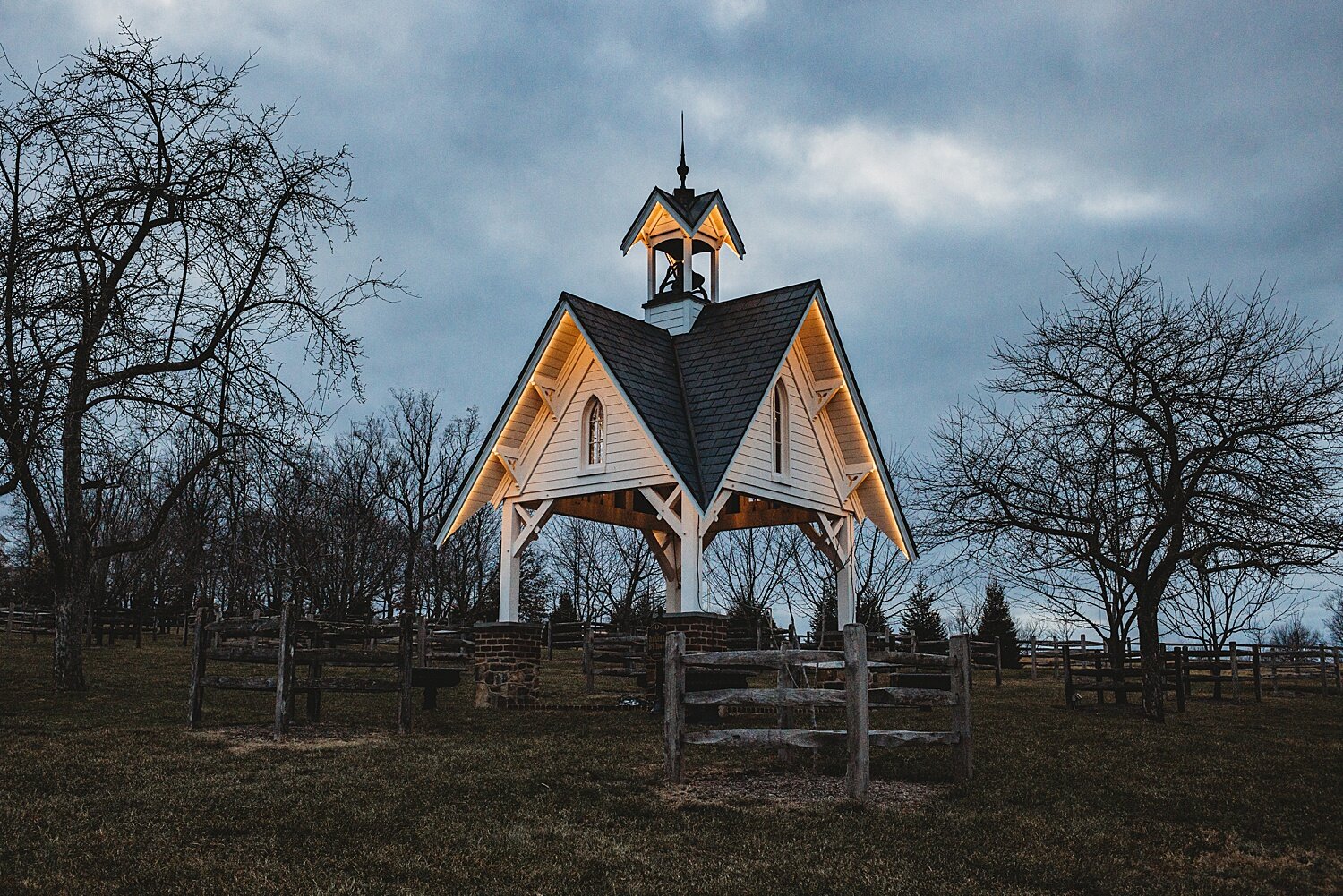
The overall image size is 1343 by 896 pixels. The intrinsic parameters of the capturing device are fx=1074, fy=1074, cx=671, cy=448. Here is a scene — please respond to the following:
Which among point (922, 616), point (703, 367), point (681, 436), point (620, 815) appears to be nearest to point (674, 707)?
point (620, 815)

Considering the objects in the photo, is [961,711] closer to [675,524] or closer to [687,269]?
[675,524]

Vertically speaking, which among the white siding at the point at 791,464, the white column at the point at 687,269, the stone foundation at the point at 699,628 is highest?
the white column at the point at 687,269

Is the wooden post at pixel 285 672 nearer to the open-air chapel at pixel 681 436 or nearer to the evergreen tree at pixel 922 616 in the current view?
the open-air chapel at pixel 681 436

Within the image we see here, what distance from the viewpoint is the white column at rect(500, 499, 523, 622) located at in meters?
20.0

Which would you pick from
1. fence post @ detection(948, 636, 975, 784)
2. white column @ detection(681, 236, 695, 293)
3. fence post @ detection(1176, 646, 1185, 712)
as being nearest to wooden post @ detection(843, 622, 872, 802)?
fence post @ detection(948, 636, 975, 784)

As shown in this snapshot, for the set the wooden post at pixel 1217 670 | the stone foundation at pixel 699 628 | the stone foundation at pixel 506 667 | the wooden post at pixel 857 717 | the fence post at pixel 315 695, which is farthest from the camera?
the wooden post at pixel 1217 670

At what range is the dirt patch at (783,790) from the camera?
9.88 metres

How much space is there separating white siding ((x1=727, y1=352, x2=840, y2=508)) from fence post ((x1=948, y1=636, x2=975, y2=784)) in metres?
7.15

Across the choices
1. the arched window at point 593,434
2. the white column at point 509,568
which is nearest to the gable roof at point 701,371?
the white column at point 509,568

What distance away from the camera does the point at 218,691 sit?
21.1 meters

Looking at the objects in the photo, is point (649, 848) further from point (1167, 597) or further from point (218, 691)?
point (1167, 597)

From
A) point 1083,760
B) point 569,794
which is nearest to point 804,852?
point 569,794

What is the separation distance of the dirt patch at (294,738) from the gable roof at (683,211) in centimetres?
1208

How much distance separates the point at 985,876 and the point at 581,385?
1346cm
